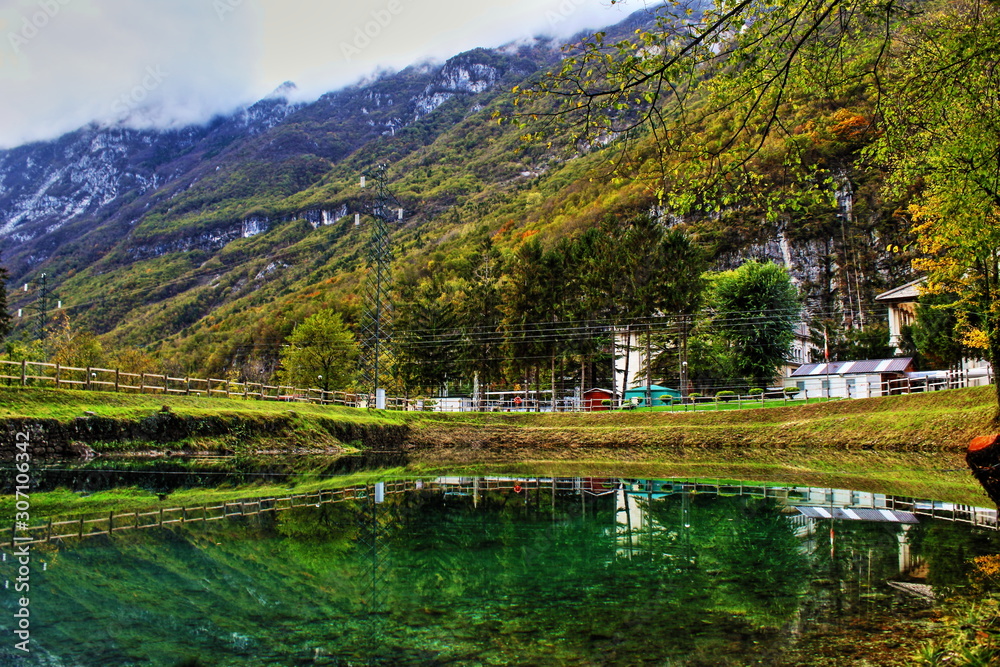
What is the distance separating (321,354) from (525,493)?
184 feet

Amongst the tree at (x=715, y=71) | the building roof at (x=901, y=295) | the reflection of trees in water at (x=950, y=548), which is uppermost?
the building roof at (x=901, y=295)

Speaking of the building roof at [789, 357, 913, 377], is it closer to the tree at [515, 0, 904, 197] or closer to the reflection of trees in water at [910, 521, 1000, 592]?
the reflection of trees in water at [910, 521, 1000, 592]

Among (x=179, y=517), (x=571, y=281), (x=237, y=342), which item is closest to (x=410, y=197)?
(x=237, y=342)

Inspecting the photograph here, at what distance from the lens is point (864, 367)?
57344 millimetres

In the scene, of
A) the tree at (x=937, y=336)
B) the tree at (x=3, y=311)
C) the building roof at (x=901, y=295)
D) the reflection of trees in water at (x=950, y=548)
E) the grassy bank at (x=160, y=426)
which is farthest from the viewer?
the building roof at (x=901, y=295)

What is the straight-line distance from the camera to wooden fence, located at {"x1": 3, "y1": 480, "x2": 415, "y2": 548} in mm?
8969

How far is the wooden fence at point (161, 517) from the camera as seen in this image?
897 cm

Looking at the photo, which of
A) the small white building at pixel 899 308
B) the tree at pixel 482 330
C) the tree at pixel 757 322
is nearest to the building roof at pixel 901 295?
the small white building at pixel 899 308

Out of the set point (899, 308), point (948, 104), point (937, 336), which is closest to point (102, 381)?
point (948, 104)

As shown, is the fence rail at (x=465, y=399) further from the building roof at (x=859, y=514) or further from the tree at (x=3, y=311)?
the building roof at (x=859, y=514)

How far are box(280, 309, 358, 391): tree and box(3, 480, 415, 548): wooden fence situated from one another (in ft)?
180

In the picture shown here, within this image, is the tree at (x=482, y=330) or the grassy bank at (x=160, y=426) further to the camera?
the tree at (x=482, y=330)

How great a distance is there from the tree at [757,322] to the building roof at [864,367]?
3.28 metres

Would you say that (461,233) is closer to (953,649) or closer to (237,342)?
(237,342)
